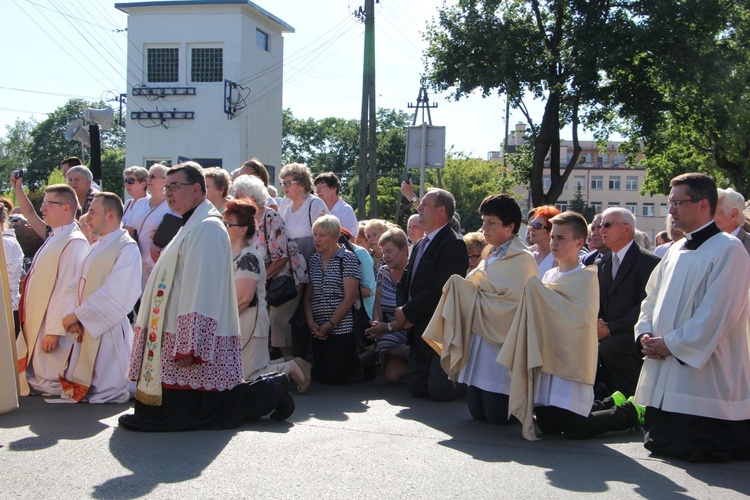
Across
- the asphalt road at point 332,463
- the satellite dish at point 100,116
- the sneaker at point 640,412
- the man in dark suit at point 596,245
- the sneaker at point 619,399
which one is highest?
the satellite dish at point 100,116

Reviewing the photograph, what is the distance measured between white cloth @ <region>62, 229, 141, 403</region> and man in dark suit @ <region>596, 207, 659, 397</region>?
4.46 m

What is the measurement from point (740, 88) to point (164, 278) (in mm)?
25162

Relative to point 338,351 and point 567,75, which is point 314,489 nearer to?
point 338,351

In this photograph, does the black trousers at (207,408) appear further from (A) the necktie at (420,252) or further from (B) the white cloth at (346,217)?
(B) the white cloth at (346,217)

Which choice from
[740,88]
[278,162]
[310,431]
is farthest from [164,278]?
[278,162]

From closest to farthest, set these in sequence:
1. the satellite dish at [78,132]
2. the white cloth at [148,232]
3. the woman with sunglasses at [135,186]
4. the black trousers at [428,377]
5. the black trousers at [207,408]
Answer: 1. the black trousers at [207,408]
2. the black trousers at [428,377]
3. the white cloth at [148,232]
4. the woman with sunglasses at [135,186]
5. the satellite dish at [78,132]

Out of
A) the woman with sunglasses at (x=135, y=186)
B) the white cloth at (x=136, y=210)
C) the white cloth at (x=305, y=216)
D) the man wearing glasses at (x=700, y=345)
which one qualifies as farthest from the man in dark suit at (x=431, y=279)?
the woman with sunglasses at (x=135, y=186)

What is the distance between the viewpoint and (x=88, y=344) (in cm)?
798

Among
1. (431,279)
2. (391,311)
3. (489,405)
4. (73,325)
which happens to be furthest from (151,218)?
(489,405)

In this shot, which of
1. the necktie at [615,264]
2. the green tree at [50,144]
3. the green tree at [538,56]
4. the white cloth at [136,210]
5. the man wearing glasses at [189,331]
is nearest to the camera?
the man wearing glasses at [189,331]

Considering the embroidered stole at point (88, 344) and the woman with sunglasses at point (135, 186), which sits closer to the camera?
the embroidered stole at point (88, 344)

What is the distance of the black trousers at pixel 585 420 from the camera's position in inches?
264

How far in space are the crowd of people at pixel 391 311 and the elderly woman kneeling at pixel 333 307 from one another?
19 mm

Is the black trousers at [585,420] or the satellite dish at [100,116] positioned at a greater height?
the satellite dish at [100,116]
